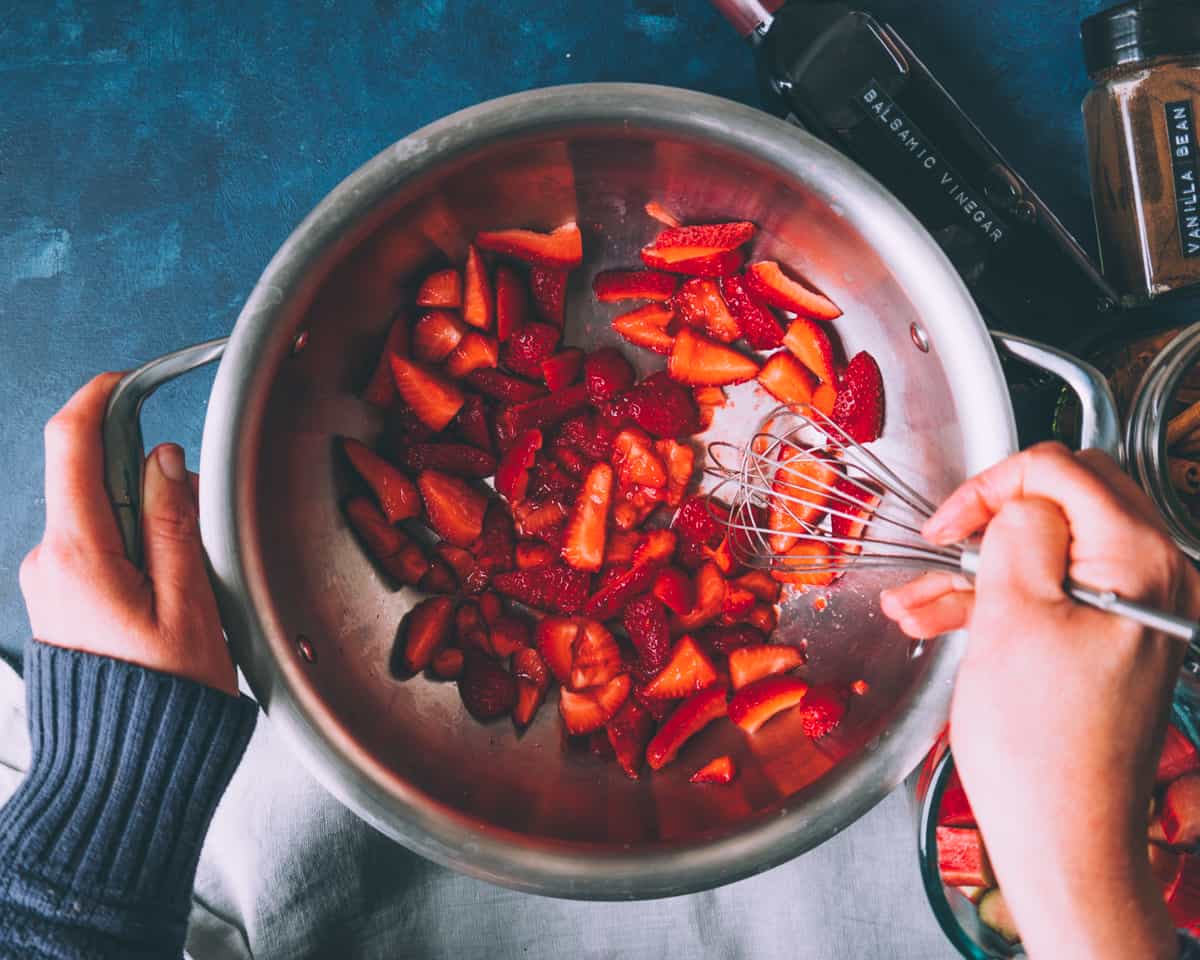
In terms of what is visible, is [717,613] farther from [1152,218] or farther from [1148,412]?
[1152,218]

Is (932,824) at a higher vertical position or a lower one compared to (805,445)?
lower

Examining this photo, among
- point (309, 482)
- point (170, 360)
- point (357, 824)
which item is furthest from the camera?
point (357, 824)

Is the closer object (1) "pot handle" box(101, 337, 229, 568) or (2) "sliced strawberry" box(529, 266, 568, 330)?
(1) "pot handle" box(101, 337, 229, 568)

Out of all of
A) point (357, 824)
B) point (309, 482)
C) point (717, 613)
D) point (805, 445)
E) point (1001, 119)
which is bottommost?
point (357, 824)

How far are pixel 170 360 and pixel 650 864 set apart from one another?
0.61 metres

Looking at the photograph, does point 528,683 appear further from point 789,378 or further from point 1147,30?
point 1147,30

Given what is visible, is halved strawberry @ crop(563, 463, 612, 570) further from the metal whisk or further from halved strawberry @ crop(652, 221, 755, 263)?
halved strawberry @ crop(652, 221, 755, 263)

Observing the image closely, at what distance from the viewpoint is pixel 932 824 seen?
87 cm

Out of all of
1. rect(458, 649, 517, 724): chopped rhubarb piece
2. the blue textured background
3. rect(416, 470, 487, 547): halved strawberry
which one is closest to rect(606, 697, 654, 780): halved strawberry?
rect(458, 649, 517, 724): chopped rhubarb piece

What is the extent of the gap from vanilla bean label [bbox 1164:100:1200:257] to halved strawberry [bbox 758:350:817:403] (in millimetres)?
414

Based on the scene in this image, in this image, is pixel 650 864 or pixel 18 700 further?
pixel 18 700

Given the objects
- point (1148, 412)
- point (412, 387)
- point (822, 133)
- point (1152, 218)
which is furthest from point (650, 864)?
point (1152, 218)

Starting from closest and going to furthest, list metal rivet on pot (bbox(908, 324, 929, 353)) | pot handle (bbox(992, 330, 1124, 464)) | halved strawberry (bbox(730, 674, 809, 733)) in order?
1. pot handle (bbox(992, 330, 1124, 464))
2. metal rivet on pot (bbox(908, 324, 929, 353))
3. halved strawberry (bbox(730, 674, 809, 733))

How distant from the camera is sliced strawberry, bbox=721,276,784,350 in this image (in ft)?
3.25
